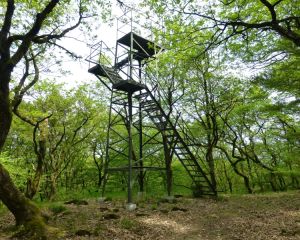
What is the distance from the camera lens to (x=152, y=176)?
32.5 metres

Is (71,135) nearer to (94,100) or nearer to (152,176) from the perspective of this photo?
(94,100)

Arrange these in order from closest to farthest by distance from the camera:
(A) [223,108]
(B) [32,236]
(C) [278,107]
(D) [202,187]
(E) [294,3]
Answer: (B) [32,236], (E) [294,3], (C) [278,107], (D) [202,187], (A) [223,108]

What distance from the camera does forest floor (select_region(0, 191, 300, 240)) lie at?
26.4 ft

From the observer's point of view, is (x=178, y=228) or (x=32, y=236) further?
(x=178, y=228)

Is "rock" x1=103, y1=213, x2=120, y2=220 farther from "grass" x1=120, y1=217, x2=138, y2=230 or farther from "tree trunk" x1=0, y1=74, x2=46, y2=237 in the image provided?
"tree trunk" x1=0, y1=74, x2=46, y2=237

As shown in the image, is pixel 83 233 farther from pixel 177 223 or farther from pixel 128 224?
pixel 177 223

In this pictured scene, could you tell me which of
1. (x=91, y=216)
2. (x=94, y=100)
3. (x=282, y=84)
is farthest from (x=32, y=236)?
(x=94, y=100)

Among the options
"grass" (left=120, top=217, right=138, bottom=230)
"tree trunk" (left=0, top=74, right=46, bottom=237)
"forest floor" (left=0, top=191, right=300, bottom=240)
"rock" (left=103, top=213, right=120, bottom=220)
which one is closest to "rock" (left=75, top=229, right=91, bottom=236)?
"forest floor" (left=0, top=191, right=300, bottom=240)

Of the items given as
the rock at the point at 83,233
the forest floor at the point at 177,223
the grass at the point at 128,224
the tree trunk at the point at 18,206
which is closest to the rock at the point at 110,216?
the forest floor at the point at 177,223

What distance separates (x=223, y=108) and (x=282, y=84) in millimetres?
7823

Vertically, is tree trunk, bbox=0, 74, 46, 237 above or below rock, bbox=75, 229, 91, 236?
above

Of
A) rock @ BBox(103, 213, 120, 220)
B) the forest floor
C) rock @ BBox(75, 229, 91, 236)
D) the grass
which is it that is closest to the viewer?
rock @ BBox(75, 229, 91, 236)

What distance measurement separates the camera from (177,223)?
10.1 meters

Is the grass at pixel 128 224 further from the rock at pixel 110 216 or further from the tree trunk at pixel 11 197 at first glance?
the tree trunk at pixel 11 197
